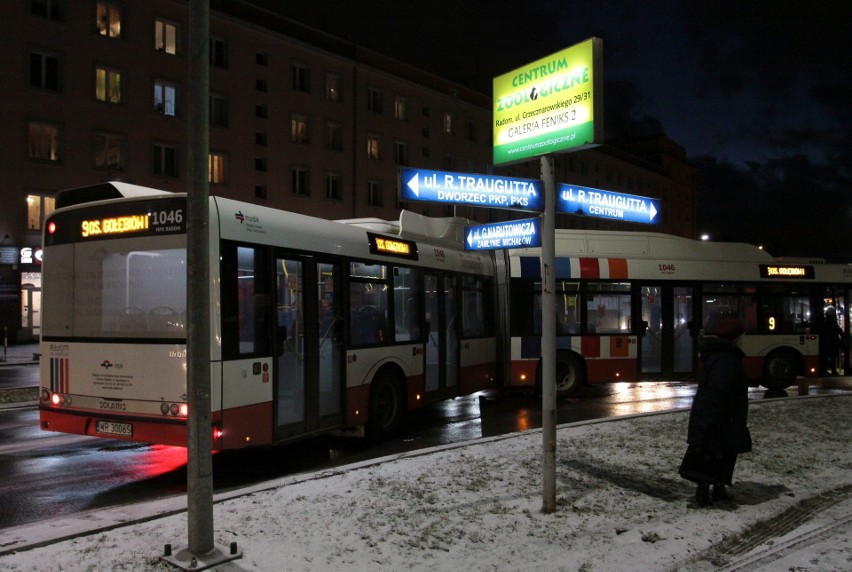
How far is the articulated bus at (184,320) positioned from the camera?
24.3 ft

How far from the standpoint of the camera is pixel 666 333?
15.6 meters

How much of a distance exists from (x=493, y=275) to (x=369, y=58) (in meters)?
34.2

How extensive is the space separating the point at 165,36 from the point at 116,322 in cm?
3109

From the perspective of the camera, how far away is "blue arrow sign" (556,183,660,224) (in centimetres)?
672

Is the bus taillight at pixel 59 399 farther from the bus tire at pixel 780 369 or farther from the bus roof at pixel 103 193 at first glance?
the bus tire at pixel 780 369

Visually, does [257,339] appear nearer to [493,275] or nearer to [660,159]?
[493,275]

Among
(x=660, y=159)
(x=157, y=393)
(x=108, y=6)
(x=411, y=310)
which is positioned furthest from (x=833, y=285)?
(x=660, y=159)

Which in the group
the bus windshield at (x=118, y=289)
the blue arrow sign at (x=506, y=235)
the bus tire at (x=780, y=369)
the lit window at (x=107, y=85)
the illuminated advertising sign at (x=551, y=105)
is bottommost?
the bus tire at (x=780, y=369)

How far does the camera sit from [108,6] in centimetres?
3269

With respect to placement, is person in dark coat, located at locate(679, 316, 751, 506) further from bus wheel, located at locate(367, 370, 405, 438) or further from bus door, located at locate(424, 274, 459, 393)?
bus door, located at locate(424, 274, 459, 393)

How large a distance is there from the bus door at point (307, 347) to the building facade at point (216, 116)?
2379 cm

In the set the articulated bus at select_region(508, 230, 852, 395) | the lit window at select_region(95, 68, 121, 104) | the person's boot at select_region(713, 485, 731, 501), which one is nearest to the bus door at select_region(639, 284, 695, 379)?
the articulated bus at select_region(508, 230, 852, 395)

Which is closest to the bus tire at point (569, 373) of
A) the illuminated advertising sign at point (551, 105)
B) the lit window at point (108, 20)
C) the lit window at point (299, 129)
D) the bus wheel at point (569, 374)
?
the bus wheel at point (569, 374)

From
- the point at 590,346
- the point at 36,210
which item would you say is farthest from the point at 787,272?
the point at 36,210
